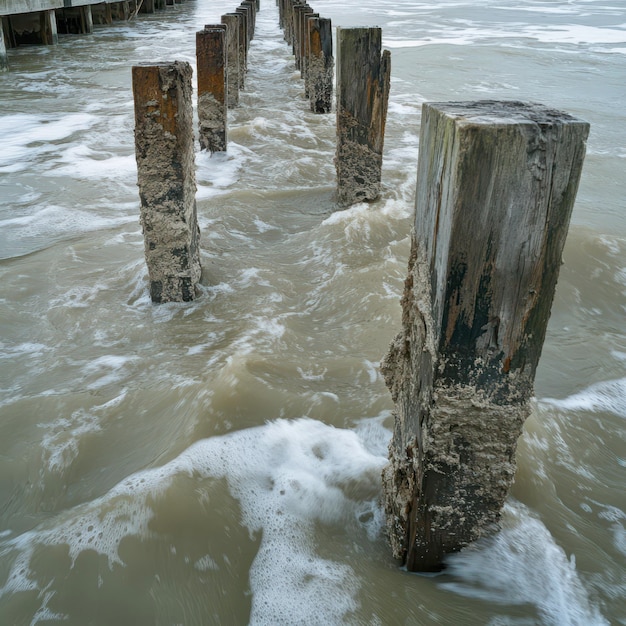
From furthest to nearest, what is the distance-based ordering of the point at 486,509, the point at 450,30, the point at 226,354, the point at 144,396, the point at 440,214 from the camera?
the point at 450,30 < the point at 226,354 < the point at 144,396 < the point at 486,509 < the point at 440,214

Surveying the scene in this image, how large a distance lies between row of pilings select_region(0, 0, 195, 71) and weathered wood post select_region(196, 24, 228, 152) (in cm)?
729

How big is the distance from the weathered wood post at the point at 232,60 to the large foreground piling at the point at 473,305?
27.7 feet

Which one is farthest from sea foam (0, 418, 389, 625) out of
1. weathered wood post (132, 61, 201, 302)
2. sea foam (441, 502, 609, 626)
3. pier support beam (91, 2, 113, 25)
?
pier support beam (91, 2, 113, 25)

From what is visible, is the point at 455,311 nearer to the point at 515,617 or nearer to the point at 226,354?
the point at 515,617

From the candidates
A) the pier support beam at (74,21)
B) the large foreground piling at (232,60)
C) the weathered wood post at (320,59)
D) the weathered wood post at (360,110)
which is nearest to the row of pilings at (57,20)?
the pier support beam at (74,21)

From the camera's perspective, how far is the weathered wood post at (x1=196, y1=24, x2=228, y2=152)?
6793mm

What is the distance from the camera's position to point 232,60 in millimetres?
9812

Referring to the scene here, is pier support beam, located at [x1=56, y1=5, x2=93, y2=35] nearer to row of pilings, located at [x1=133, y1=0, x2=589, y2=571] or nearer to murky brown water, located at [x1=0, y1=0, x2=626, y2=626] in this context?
murky brown water, located at [x1=0, y1=0, x2=626, y2=626]

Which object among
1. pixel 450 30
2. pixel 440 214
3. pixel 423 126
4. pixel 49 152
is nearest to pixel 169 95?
pixel 423 126

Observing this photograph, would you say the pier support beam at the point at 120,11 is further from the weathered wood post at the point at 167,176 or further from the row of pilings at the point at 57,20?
the weathered wood post at the point at 167,176

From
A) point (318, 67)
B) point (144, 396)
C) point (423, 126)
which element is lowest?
point (144, 396)

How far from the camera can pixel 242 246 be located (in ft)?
17.3

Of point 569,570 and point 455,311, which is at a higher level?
point 455,311

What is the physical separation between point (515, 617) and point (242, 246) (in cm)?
381
